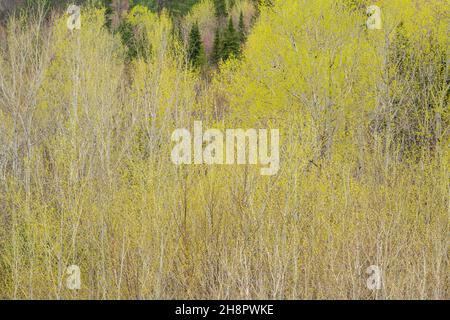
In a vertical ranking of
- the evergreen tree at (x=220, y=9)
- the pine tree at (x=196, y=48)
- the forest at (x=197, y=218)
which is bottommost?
the forest at (x=197, y=218)

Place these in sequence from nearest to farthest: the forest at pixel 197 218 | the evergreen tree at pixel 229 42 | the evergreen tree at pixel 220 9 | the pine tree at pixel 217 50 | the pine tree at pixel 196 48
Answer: the forest at pixel 197 218
the pine tree at pixel 196 48
the evergreen tree at pixel 229 42
the pine tree at pixel 217 50
the evergreen tree at pixel 220 9

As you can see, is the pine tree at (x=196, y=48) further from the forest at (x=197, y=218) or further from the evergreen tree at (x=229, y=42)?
the forest at (x=197, y=218)

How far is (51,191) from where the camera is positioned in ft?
28.7

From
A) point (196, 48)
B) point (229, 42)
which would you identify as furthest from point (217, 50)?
point (196, 48)

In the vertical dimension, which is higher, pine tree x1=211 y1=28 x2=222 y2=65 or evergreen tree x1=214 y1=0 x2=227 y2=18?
evergreen tree x1=214 y1=0 x2=227 y2=18

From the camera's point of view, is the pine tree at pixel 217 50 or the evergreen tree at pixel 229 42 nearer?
the evergreen tree at pixel 229 42

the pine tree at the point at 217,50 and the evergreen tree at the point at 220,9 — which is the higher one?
the evergreen tree at the point at 220,9

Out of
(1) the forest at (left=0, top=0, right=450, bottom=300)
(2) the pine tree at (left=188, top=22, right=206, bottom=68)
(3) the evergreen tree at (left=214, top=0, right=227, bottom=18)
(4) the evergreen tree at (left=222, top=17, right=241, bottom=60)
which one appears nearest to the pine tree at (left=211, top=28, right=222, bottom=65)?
(4) the evergreen tree at (left=222, top=17, right=241, bottom=60)

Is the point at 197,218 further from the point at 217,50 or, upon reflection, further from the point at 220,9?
the point at 220,9

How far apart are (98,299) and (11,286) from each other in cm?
180

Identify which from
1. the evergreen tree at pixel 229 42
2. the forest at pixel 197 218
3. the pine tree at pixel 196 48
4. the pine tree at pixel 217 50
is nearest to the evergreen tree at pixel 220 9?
the pine tree at pixel 217 50

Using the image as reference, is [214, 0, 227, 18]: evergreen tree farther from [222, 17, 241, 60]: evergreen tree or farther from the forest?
the forest
